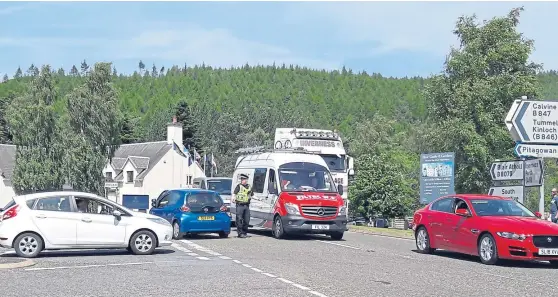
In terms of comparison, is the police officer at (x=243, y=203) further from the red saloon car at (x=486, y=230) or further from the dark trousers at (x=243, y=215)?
the red saloon car at (x=486, y=230)

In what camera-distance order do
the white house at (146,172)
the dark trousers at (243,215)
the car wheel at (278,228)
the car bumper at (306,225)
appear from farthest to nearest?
the white house at (146,172), the dark trousers at (243,215), the car wheel at (278,228), the car bumper at (306,225)

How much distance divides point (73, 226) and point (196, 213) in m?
6.13

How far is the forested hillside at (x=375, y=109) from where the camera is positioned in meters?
46.7

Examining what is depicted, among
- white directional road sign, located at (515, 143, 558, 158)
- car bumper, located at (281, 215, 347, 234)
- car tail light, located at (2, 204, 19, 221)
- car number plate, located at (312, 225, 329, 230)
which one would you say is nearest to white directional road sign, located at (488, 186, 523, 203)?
white directional road sign, located at (515, 143, 558, 158)

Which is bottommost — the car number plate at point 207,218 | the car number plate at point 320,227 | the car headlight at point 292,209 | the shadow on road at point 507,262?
the shadow on road at point 507,262

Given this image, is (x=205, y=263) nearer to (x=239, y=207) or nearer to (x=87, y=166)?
(x=239, y=207)

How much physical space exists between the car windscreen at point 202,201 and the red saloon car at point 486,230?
659cm

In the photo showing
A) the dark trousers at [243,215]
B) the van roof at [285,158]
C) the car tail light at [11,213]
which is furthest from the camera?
the van roof at [285,158]

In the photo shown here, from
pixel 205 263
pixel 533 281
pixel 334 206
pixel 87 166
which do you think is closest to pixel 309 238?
pixel 334 206

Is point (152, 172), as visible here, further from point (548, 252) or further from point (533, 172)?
point (548, 252)

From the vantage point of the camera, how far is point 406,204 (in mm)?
67062

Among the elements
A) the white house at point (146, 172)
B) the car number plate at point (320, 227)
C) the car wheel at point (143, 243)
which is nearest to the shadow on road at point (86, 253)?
the car wheel at point (143, 243)

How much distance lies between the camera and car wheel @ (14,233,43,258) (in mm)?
16516

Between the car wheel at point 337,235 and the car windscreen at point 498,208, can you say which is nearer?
the car windscreen at point 498,208
